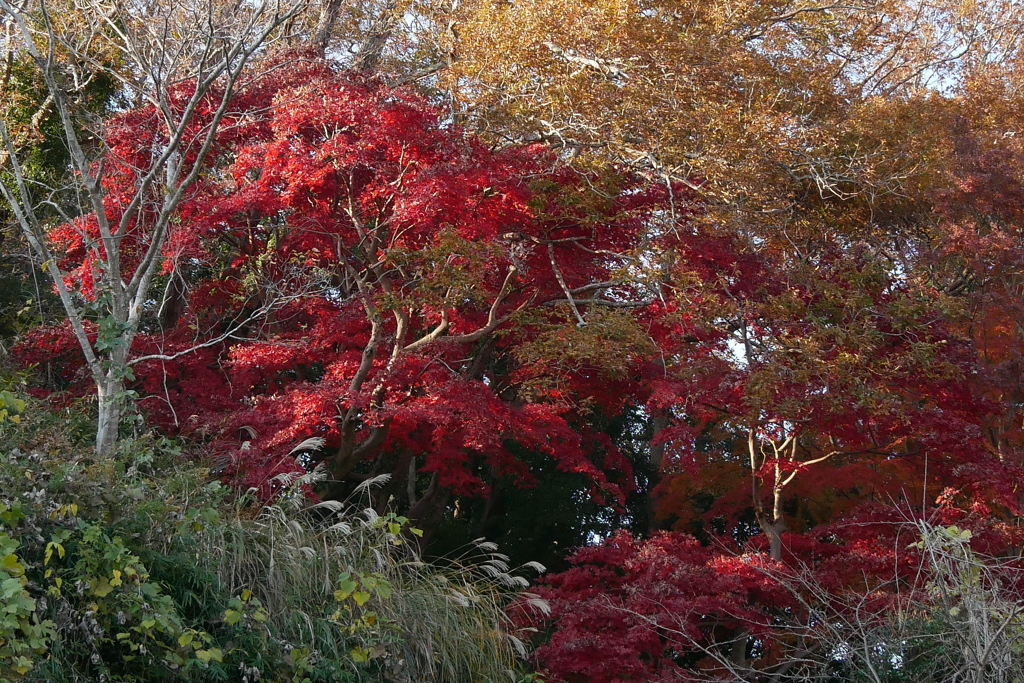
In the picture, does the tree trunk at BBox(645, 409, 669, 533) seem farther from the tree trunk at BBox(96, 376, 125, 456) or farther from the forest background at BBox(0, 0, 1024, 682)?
the tree trunk at BBox(96, 376, 125, 456)

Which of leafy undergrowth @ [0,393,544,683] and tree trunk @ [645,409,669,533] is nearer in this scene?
leafy undergrowth @ [0,393,544,683]

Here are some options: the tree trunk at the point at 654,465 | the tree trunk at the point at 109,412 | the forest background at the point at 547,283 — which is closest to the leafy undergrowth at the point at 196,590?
the forest background at the point at 547,283

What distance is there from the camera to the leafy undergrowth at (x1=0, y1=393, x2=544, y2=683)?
4.45 m

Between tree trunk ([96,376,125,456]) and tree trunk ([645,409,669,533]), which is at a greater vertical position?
tree trunk ([96,376,125,456])

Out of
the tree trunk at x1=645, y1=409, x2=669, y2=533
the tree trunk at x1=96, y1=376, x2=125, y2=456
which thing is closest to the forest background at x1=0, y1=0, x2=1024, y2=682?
the tree trunk at x1=96, y1=376, x2=125, y2=456

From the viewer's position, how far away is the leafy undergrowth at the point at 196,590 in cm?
445

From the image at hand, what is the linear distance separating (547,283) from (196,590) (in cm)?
614

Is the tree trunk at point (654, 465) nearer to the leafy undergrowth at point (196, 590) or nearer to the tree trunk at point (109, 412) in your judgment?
the leafy undergrowth at point (196, 590)

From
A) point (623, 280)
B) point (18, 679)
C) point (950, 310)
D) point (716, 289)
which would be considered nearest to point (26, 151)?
point (623, 280)

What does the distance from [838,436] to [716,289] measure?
6.66 feet

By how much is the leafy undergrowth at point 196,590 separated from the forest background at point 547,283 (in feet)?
0.27

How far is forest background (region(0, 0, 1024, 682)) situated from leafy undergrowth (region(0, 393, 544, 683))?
0.27 feet

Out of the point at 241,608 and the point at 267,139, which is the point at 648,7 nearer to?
the point at 267,139

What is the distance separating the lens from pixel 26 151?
10961mm
